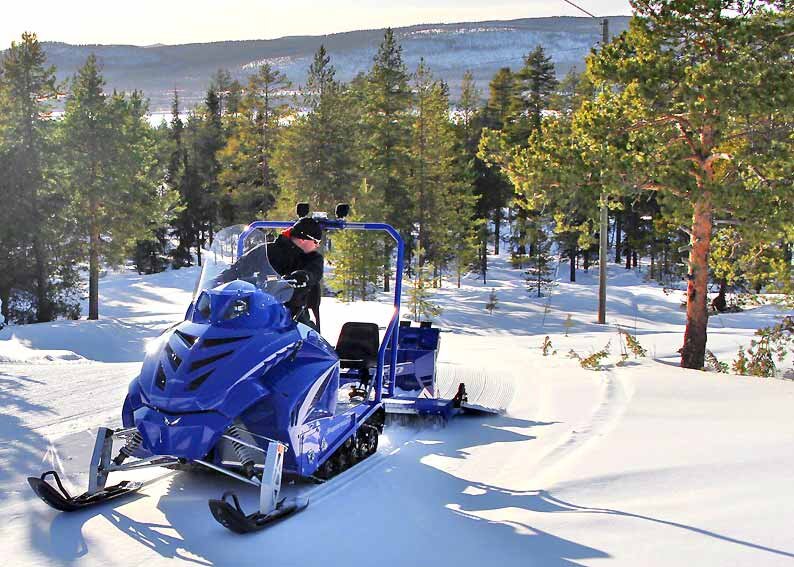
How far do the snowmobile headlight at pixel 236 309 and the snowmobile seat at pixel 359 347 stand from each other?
9.17 ft

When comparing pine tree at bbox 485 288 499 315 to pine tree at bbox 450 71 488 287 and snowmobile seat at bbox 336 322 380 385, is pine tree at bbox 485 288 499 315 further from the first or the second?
snowmobile seat at bbox 336 322 380 385

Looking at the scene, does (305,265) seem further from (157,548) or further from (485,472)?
(157,548)

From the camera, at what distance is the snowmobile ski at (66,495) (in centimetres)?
511

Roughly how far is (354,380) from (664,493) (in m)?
3.41

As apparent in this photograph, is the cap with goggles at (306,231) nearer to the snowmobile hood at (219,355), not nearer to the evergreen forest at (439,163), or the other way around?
the snowmobile hood at (219,355)

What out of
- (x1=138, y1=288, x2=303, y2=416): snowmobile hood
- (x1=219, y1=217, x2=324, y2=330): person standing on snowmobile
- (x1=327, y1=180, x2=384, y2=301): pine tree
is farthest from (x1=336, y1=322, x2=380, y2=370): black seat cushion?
(x1=327, y1=180, x2=384, y2=301): pine tree

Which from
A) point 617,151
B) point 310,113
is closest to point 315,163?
point 310,113

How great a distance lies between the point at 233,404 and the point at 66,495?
4.35ft

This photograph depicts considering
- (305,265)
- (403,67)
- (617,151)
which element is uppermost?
(403,67)

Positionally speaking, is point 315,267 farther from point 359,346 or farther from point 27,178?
point 27,178

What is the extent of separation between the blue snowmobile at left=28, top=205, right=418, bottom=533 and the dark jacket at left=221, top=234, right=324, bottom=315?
8 centimetres

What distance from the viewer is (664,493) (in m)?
5.58

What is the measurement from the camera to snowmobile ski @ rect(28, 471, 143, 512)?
16.8 ft

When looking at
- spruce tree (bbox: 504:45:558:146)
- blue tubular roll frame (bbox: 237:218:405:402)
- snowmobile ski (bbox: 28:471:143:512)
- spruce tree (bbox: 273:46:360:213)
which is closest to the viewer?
snowmobile ski (bbox: 28:471:143:512)
